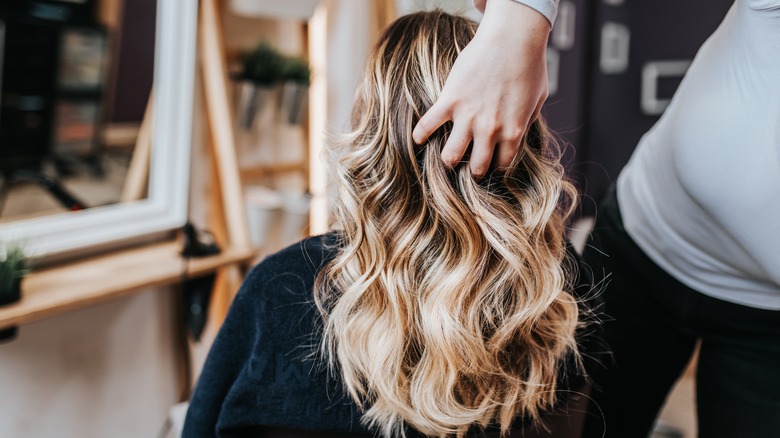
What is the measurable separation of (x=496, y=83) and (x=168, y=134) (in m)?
1.12

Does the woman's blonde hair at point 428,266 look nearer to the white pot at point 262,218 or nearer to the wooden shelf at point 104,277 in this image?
the wooden shelf at point 104,277

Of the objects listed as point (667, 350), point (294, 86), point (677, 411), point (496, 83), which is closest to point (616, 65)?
point (677, 411)

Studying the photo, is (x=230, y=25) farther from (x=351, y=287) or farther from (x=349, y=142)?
(x=351, y=287)

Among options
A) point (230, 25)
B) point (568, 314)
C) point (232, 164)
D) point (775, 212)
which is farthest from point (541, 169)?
point (230, 25)

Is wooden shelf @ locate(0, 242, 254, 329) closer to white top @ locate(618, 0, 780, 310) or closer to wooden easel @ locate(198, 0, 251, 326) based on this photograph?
wooden easel @ locate(198, 0, 251, 326)

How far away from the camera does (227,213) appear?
1603 mm

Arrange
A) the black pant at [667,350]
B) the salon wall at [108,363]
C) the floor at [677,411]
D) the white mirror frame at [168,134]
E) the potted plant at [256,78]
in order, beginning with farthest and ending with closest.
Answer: the floor at [677,411] → the potted plant at [256,78] → the white mirror frame at [168,134] → the salon wall at [108,363] → the black pant at [667,350]

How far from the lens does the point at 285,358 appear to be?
0.72 m

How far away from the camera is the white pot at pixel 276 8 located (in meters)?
1.55

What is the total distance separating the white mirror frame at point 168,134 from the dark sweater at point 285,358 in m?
0.82

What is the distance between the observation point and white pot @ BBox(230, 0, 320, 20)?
1.55m

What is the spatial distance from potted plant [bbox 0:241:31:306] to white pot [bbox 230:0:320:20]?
30.7 inches

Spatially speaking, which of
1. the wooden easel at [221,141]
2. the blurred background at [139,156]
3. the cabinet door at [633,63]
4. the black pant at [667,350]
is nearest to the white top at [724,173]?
the black pant at [667,350]

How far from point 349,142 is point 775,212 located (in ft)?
1.80
